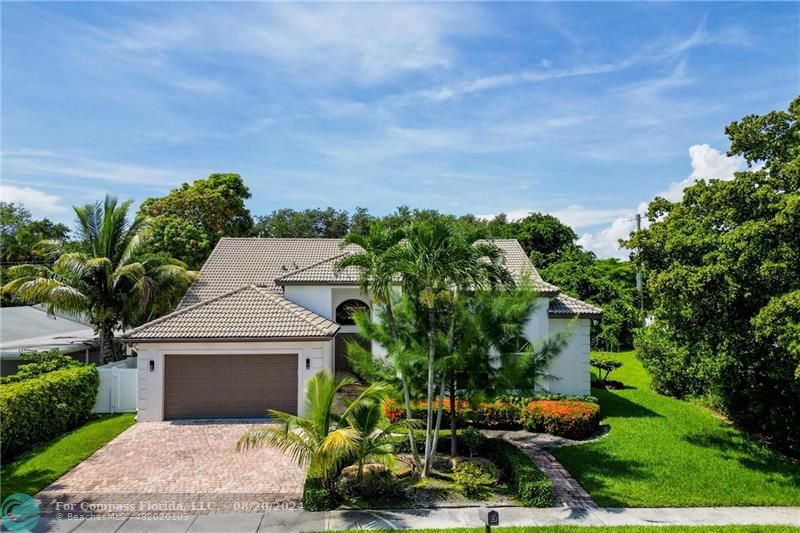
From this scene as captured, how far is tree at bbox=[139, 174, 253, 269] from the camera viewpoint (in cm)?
3189

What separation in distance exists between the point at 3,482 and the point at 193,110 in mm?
10577

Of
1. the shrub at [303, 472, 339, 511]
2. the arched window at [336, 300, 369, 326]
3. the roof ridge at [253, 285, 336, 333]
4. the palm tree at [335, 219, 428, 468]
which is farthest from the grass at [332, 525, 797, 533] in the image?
the arched window at [336, 300, 369, 326]

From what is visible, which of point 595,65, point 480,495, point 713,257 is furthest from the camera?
point 595,65

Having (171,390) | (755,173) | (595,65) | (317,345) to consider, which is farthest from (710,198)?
(171,390)

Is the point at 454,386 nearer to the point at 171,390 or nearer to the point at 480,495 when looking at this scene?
the point at 480,495

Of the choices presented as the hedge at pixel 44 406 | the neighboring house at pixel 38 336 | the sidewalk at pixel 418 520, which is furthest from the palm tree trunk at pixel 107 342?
the sidewalk at pixel 418 520

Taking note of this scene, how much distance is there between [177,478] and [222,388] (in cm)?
530

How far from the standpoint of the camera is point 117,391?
17297 mm

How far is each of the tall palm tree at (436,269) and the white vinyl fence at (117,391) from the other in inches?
440

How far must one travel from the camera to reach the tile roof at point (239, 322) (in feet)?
53.5

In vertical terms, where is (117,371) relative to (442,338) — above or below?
below

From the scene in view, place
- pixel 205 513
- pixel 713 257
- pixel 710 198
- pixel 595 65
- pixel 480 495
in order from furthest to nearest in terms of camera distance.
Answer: pixel 595 65 → pixel 710 198 → pixel 713 257 → pixel 480 495 → pixel 205 513

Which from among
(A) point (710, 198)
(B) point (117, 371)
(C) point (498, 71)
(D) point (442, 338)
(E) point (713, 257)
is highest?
(C) point (498, 71)

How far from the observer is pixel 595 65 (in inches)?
567
